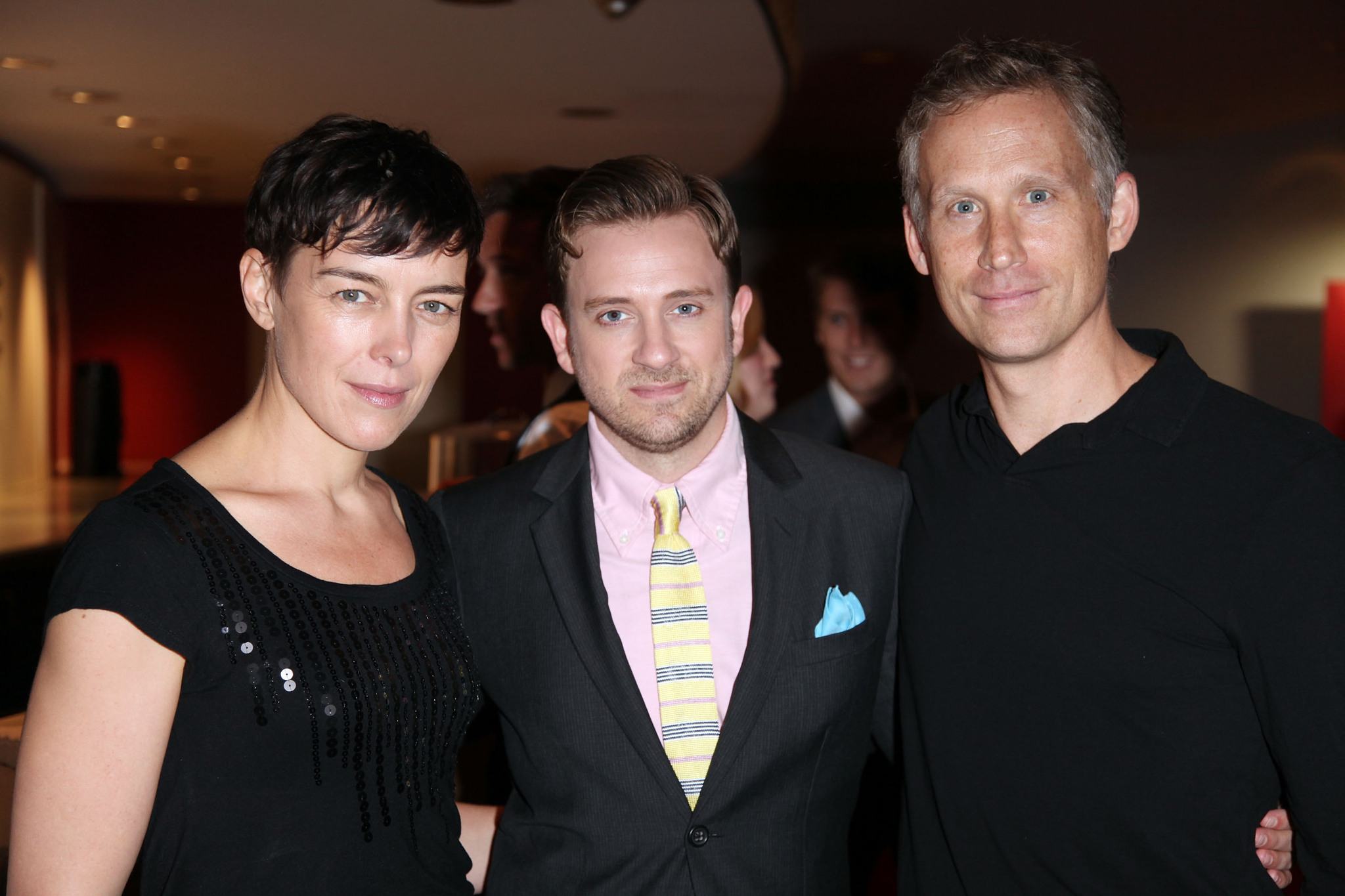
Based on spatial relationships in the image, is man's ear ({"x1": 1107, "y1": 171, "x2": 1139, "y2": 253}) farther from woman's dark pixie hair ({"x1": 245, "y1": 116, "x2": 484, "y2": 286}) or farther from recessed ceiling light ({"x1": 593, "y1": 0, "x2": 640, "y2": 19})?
recessed ceiling light ({"x1": 593, "y1": 0, "x2": 640, "y2": 19})

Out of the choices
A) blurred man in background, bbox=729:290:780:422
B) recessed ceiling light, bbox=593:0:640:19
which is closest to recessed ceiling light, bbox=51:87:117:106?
recessed ceiling light, bbox=593:0:640:19

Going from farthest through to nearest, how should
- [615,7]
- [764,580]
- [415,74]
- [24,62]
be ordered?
[24,62]
[415,74]
[615,7]
[764,580]

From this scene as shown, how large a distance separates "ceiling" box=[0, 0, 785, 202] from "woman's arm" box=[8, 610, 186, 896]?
5242 millimetres

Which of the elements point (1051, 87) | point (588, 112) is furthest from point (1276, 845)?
point (588, 112)

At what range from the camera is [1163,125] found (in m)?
8.73

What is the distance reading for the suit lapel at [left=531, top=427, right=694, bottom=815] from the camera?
5.66 ft

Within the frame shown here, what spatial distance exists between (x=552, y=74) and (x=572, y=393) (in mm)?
5202

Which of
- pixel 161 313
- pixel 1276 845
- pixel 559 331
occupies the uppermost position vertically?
pixel 161 313

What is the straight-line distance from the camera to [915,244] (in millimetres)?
2002

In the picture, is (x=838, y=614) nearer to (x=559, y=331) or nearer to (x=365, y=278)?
(x=559, y=331)

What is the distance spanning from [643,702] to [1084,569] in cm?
75

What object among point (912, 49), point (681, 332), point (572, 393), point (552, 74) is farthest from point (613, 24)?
point (681, 332)

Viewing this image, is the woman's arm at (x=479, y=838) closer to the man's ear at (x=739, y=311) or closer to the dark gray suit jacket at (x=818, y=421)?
the man's ear at (x=739, y=311)

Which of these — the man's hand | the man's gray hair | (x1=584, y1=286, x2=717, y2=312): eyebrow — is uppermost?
the man's gray hair
